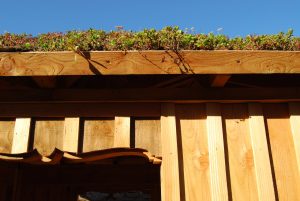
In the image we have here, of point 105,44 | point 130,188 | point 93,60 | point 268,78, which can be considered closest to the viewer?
point 93,60

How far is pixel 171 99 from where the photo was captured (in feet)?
9.39

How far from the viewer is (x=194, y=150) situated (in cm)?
274

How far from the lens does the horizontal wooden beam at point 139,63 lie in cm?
A: 266

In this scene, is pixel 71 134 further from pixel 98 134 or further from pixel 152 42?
pixel 152 42

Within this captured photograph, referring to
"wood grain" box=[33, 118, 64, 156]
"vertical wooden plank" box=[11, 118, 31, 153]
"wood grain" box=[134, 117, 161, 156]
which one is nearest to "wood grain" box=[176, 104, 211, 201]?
"wood grain" box=[134, 117, 161, 156]

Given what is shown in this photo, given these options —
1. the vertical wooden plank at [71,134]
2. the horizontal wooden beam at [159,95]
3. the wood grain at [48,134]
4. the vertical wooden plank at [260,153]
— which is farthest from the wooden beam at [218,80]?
the wood grain at [48,134]

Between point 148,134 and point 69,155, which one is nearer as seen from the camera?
point 69,155

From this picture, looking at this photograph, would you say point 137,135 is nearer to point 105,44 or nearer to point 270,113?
point 105,44

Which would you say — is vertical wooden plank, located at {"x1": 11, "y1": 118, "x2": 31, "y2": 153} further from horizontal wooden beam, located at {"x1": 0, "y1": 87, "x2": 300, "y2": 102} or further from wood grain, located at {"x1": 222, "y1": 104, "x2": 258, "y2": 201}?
wood grain, located at {"x1": 222, "y1": 104, "x2": 258, "y2": 201}

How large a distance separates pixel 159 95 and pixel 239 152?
74 cm

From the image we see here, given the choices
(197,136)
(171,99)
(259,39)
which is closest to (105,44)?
(171,99)

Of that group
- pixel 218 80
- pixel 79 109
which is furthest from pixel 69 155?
pixel 218 80

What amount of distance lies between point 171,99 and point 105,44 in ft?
2.16

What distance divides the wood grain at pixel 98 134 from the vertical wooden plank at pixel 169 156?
1.29ft
